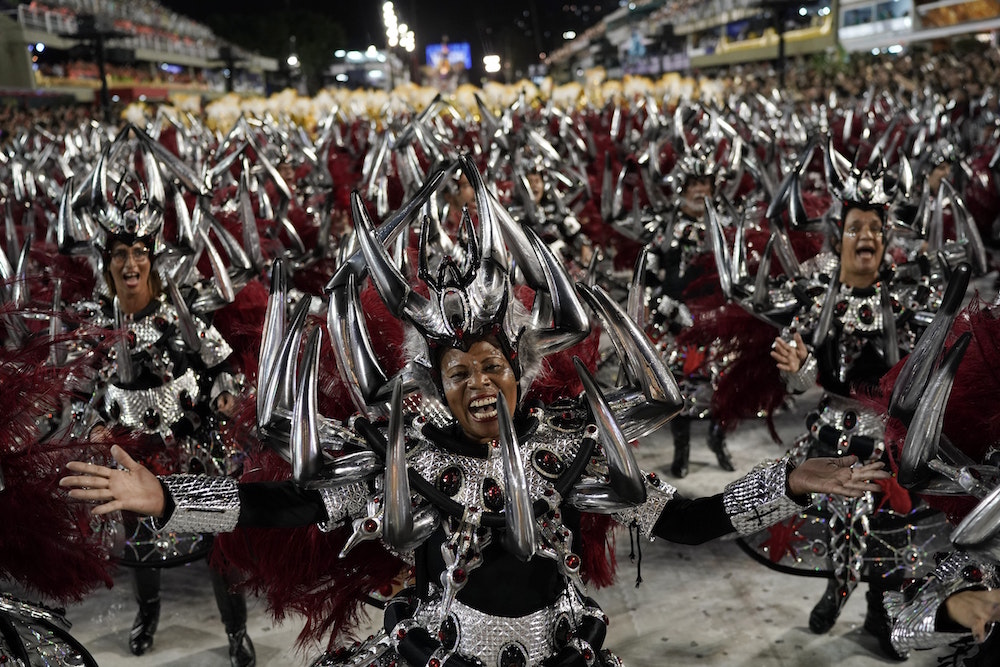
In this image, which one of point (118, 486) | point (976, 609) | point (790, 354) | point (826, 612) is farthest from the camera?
point (826, 612)

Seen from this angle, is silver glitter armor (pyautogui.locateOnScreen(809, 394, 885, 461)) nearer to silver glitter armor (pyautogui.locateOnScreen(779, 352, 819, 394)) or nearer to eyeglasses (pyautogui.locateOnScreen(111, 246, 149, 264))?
silver glitter armor (pyautogui.locateOnScreen(779, 352, 819, 394))

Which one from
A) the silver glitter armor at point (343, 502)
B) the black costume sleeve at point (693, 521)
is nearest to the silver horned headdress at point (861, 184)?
the black costume sleeve at point (693, 521)

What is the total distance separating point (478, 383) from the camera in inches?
85.8

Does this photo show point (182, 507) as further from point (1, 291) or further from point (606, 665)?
point (1, 291)

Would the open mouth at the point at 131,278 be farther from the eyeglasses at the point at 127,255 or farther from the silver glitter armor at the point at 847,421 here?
the silver glitter armor at the point at 847,421

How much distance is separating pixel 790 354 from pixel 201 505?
202cm

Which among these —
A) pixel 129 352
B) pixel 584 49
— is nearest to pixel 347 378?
pixel 129 352

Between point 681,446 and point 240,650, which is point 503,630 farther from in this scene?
point 681,446

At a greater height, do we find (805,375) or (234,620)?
(805,375)

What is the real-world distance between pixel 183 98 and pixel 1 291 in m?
18.7

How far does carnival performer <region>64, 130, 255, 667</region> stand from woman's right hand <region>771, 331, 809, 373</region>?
6.32 feet

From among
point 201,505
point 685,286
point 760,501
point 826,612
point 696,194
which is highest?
point 696,194

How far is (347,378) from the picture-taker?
229cm

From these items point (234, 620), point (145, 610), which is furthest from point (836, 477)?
point (145, 610)
